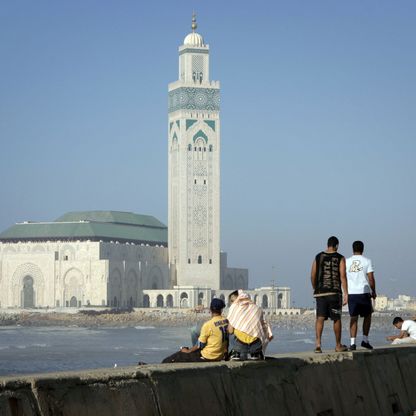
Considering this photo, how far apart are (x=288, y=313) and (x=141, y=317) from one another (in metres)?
18.1

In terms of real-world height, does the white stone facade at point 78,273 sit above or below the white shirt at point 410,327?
above

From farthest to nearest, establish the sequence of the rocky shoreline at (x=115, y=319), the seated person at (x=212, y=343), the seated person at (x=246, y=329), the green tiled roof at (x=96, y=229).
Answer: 1. the green tiled roof at (x=96, y=229)
2. the rocky shoreline at (x=115, y=319)
3. the seated person at (x=212, y=343)
4. the seated person at (x=246, y=329)

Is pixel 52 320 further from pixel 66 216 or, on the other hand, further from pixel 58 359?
pixel 58 359

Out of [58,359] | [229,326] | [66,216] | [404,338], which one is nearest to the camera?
[229,326]

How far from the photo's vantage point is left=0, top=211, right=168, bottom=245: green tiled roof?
132500 millimetres

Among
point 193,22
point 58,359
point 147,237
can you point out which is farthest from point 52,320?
point 58,359

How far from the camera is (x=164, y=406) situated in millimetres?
9484

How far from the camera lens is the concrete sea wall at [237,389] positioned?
8508 mm

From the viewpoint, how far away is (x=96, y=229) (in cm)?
13312

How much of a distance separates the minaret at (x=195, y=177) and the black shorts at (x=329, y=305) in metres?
111

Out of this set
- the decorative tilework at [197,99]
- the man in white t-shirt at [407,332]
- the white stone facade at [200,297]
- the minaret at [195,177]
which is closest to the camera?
the man in white t-shirt at [407,332]

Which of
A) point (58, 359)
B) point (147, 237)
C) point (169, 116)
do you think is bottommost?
point (58, 359)

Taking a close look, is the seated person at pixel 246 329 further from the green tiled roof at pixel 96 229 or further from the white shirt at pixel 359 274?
the green tiled roof at pixel 96 229

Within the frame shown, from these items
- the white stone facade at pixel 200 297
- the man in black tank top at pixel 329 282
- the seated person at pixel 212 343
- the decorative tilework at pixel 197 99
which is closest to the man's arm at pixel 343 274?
the man in black tank top at pixel 329 282
